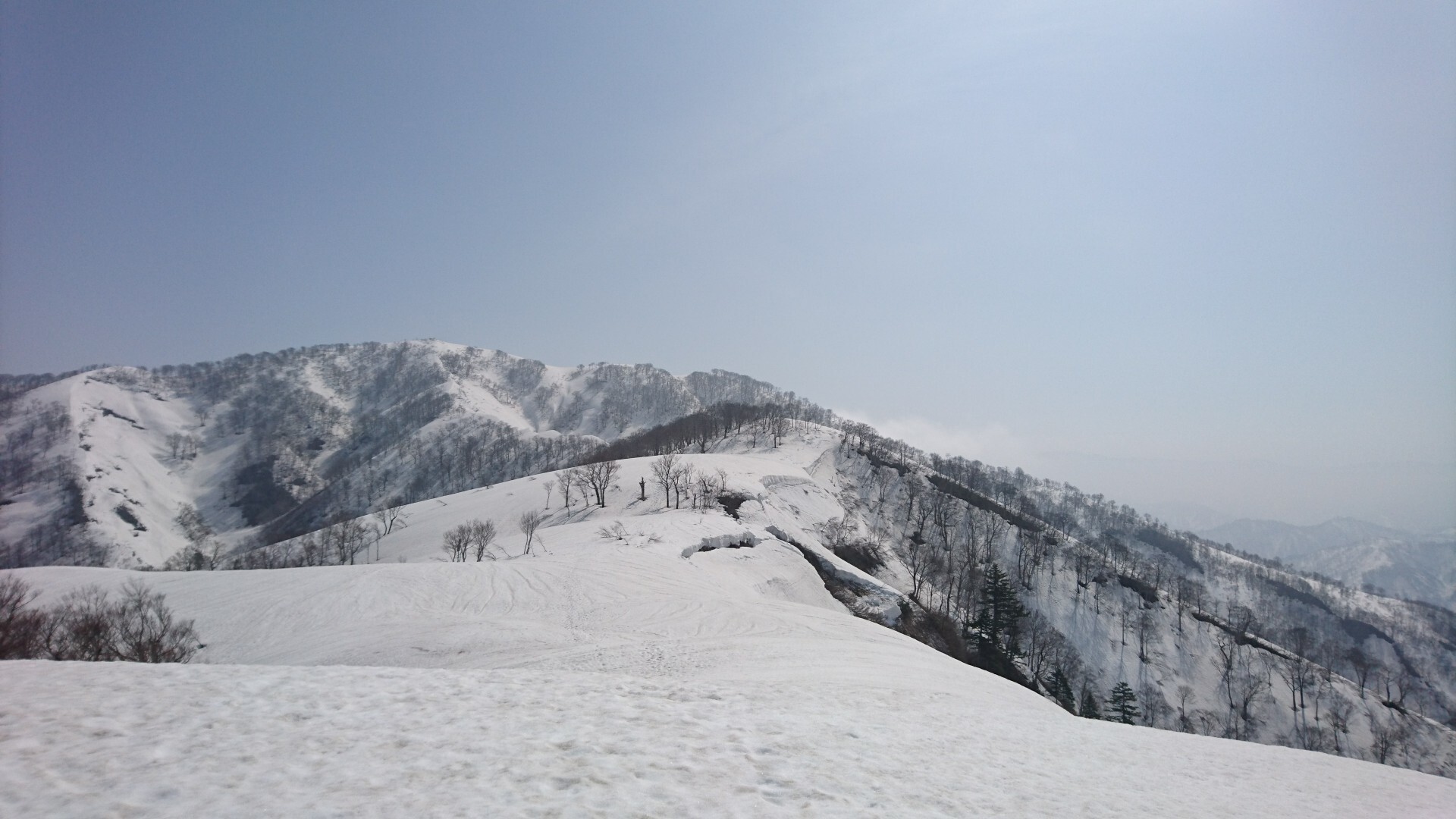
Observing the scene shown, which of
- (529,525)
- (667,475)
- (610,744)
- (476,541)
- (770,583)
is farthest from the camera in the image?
(667,475)

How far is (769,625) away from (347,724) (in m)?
17.7

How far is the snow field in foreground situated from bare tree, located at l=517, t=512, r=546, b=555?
39287 mm

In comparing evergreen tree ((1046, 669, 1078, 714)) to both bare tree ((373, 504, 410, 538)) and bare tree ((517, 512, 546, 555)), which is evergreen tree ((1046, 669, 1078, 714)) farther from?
bare tree ((373, 504, 410, 538))

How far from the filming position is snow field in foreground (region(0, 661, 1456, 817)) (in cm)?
618

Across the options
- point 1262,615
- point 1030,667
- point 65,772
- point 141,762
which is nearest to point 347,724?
point 141,762

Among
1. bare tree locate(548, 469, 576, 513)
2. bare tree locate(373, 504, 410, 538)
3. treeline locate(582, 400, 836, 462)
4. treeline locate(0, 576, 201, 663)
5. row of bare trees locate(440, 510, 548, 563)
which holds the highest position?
treeline locate(582, 400, 836, 462)

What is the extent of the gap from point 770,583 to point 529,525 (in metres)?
30.8

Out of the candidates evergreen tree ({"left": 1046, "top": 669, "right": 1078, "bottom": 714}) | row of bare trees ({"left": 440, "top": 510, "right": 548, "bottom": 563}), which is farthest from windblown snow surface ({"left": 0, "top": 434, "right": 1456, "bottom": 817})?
evergreen tree ({"left": 1046, "top": 669, "right": 1078, "bottom": 714})

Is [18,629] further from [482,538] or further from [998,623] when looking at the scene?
[998,623]

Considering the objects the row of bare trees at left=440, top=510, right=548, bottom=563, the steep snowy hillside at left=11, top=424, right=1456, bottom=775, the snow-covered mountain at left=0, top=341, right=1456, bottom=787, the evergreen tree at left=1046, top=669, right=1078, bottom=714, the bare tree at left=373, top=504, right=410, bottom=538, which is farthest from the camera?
the bare tree at left=373, top=504, right=410, bottom=538

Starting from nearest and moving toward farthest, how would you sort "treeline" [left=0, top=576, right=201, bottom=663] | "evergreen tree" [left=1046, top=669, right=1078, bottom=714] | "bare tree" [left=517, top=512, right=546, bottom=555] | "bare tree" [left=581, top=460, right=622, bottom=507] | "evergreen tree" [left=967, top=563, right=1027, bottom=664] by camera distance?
"treeline" [left=0, top=576, right=201, bottom=663] < "bare tree" [left=517, top=512, right=546, bottom=555] < "evergreen tree" [left=967, top=563, right=1027, bottom=664] < "evergreen tree" [left=1046, top=669, right=1078, bottom=714] < "bare tree" [left=581, top=460, right=622, bottom=507]

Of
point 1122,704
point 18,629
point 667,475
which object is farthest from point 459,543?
point 1122,704

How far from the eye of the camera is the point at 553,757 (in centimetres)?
733

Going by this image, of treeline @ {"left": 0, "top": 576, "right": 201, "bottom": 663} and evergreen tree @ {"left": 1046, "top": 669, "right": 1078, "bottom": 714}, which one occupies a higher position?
treeline @ {"left": 0, "top": 576, "right": 201, "bottom": 663}
